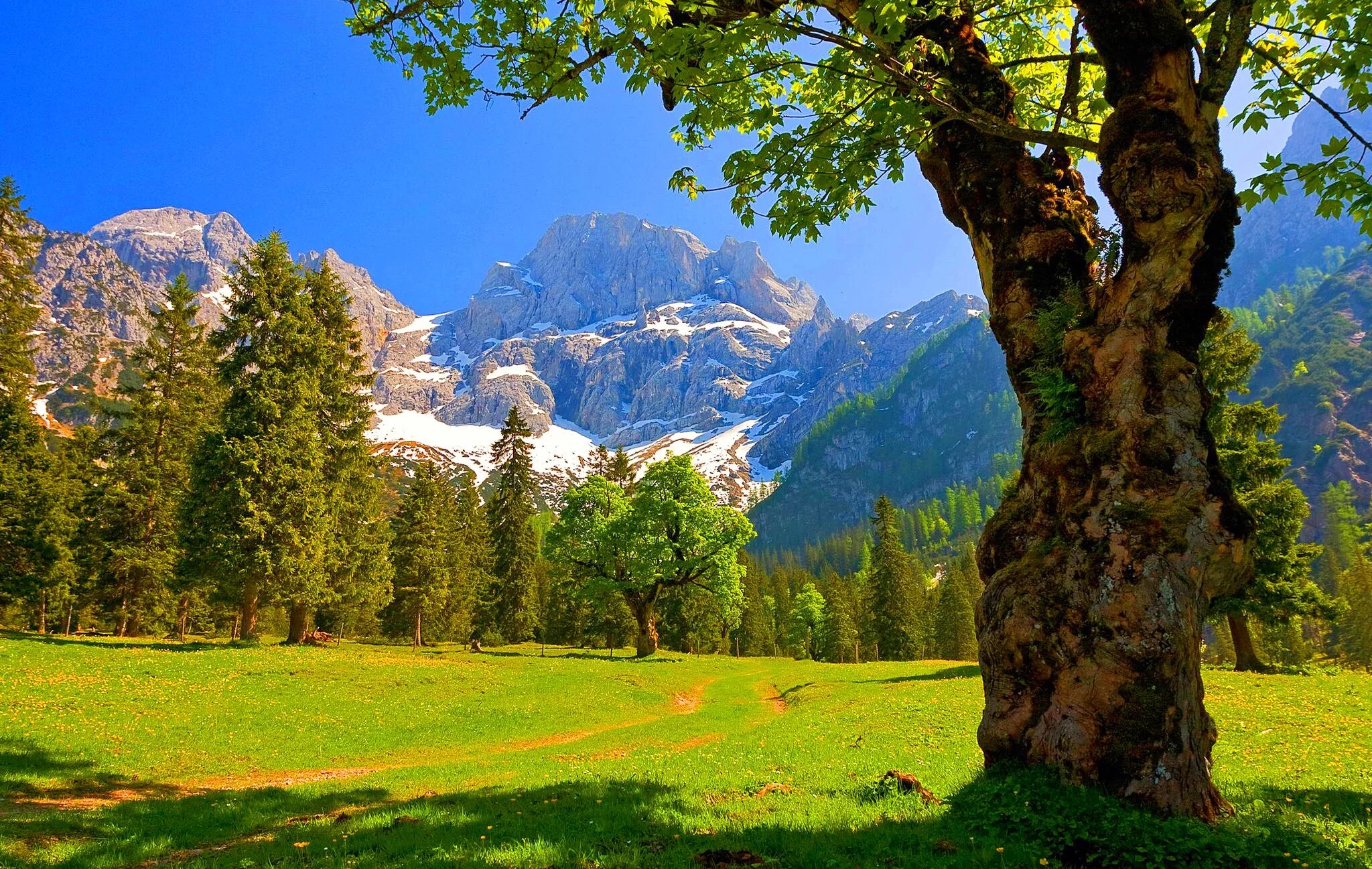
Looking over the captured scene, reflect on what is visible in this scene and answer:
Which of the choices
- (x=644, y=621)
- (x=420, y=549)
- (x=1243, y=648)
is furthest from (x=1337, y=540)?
(x=420, y=549)

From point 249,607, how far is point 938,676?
34938mm

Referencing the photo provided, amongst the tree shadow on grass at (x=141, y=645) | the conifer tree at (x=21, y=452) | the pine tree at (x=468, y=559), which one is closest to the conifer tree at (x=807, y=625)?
the pine tree at (x=468, y=559)

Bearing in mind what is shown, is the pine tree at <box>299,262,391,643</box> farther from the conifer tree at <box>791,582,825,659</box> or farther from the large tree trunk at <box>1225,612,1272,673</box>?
the conifer tree at <box>791,582,825,659</box>

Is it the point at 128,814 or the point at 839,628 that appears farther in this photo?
the point at 839,628

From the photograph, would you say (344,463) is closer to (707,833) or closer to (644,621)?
(644,621)

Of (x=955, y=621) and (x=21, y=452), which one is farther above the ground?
(x=21, y=452)

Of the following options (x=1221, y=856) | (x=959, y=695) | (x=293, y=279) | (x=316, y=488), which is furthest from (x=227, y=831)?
(x=293, y=279)

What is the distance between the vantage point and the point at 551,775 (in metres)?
11.8

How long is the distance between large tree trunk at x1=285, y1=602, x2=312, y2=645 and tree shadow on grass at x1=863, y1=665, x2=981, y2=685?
30.0 m

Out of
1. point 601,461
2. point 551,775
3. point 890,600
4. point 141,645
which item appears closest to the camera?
point 551,775

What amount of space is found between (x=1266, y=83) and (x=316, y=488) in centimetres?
3526

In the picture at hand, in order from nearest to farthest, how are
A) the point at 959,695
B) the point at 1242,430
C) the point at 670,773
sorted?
the point at 670,773 < the point at 959,695 < the point at 1242,430

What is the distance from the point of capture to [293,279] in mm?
33812

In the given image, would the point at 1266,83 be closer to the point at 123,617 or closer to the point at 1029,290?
the point at 1029,290
